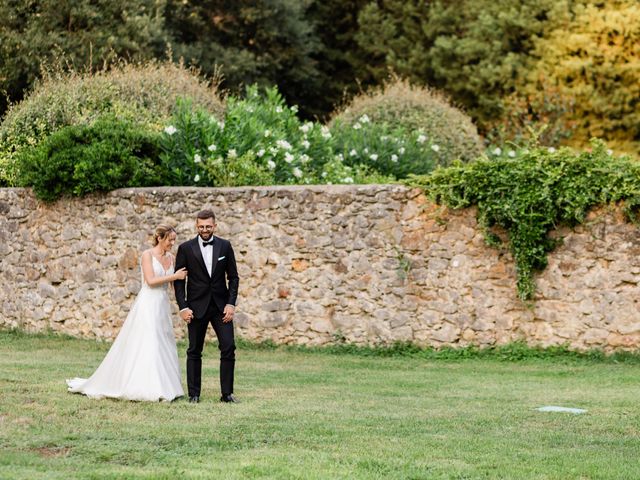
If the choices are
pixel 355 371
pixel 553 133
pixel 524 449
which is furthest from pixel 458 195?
pixel 553 133

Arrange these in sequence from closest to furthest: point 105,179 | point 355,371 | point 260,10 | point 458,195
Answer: point 355,371 → point 458,195 → point 105,179 → point 260,10

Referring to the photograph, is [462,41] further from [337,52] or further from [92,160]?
[92,160]

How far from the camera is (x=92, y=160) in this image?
16766mm

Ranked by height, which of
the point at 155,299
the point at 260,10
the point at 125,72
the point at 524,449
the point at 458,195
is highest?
the point at 260,10

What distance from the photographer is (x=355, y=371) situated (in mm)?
14141

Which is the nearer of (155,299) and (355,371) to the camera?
(155,299)

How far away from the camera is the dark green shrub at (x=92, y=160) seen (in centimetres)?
1681

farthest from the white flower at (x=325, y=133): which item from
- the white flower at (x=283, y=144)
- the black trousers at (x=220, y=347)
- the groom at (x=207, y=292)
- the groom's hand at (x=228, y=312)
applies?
the groom's hand at (x=228, y=312)

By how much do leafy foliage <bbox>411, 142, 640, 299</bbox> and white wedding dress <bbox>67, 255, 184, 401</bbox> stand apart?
5.16 metres

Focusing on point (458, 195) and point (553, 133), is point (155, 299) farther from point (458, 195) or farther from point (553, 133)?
point (553, 133)

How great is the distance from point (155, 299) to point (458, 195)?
210 inches

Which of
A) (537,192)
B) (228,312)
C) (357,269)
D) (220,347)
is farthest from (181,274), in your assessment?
(537,192)

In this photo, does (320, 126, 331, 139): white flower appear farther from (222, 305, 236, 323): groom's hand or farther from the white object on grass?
the white object on grass

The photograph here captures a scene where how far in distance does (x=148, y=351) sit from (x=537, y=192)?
19.6ft
